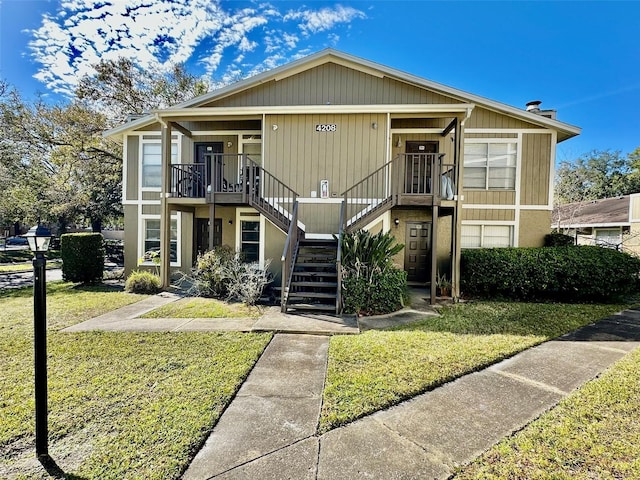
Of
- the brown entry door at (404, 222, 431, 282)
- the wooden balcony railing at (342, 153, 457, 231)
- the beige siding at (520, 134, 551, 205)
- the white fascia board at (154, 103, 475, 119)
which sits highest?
the white fascia board at (154, 103, 475, 119)

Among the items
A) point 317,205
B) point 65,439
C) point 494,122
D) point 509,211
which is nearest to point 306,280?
point 317,205

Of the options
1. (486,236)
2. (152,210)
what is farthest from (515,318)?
(152,210)

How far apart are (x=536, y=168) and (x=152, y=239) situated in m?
13.4

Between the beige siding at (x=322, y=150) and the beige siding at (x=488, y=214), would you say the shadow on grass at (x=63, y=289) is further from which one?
the beige siding at (x=488, y=214)

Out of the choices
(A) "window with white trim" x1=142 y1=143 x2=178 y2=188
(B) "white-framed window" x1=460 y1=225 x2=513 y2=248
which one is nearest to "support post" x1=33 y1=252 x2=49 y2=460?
(A) "window with white trim" x1=142 y1=143 x2=178 y2=188

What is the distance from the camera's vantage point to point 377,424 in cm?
286

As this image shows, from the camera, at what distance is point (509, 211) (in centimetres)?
999

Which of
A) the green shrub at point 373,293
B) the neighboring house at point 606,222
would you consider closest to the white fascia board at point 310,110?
the green shrub at point 373,293

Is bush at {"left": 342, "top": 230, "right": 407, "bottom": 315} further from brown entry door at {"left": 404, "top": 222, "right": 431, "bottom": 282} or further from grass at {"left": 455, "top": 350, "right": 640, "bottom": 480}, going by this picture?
grass at {"left": 455, "top": 350, "right": 640, "bottom": 480}

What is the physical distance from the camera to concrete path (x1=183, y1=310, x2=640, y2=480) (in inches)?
91.3

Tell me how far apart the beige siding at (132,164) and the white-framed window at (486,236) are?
1159cm

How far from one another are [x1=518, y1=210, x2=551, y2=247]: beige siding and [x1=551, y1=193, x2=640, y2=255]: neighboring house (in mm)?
6760

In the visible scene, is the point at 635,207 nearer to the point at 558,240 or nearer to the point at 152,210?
the point at 558,240

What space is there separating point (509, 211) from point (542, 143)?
2.37 metres
